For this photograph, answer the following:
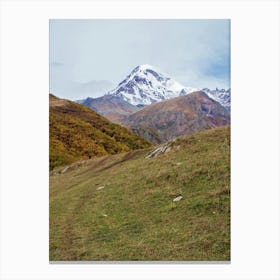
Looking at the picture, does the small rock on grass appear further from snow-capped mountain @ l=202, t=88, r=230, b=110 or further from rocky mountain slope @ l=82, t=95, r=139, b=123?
rocky mountain slope @ l=82, t=95, r=139, b=123

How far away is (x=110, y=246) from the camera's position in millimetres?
9508

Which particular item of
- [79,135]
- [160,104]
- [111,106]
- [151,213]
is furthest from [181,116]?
[79,135]

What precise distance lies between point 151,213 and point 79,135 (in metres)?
6.50

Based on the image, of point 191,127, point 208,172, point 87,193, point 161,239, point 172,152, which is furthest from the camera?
point 172,152

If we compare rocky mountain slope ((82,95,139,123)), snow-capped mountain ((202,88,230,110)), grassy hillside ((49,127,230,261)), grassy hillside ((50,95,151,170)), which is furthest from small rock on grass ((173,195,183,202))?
grassy hillside ((50,95,151,170))

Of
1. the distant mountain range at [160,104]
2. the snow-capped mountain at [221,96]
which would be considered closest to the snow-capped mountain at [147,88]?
the distant mountain range at [160,104]

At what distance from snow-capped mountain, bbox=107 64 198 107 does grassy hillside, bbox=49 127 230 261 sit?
1792 millimetres

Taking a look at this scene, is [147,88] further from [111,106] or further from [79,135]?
[79,135]

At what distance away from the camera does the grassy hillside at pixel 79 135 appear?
11938mm
